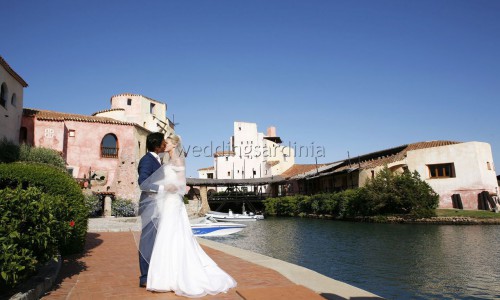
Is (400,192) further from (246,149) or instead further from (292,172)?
(246,149)

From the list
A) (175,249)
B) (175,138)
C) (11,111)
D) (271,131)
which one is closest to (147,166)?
(175,138)

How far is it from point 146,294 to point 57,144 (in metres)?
28.8

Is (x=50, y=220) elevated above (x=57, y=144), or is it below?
below

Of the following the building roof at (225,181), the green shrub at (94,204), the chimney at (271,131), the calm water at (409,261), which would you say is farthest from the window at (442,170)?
the chimney at (271,131)

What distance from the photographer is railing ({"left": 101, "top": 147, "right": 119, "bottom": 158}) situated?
31906mm

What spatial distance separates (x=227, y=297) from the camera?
4.53 meters

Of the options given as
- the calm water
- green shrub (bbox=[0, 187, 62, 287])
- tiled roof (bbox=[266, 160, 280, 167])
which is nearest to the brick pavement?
green shrub (bbox=[0, 187, 62, 287])

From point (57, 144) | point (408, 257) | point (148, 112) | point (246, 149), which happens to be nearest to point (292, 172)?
point (246, 149)

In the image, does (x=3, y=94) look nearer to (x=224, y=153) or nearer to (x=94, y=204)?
(x=94, y=204)

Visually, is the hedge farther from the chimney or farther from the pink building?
the chimney

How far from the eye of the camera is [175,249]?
500 cm

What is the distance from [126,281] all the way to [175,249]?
1.23m

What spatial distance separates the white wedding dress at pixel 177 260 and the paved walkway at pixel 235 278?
156 millimetres

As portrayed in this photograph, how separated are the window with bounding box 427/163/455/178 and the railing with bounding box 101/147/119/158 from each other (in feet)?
98.5
